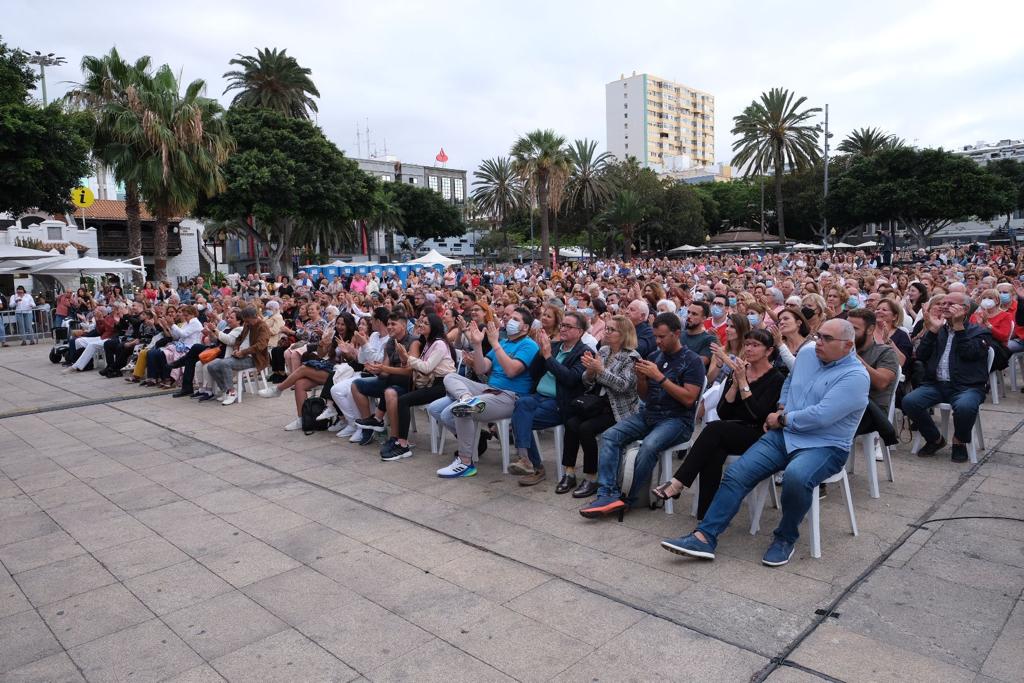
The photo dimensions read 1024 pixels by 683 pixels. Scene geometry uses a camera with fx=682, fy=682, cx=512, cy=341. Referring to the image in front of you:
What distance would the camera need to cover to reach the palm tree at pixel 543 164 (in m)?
35.0

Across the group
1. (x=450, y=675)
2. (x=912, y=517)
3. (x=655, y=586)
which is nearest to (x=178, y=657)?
→ (x=450, y=675)

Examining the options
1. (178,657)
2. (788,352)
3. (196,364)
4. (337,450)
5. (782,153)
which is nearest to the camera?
(178,657)

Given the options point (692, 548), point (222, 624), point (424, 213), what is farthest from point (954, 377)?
point (424, 213)

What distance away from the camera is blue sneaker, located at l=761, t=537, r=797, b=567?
Result: 13.0ft

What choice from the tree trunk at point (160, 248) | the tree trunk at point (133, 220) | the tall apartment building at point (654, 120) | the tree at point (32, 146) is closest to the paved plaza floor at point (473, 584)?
the tree at point (32, 146)

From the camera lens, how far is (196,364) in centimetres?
1051

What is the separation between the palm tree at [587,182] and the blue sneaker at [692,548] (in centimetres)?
4242

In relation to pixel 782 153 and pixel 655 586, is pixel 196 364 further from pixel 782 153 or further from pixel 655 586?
pixel 782 153

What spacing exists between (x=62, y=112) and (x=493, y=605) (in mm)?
25493

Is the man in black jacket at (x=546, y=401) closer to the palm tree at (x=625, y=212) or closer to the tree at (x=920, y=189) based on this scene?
the palm tree at (x=625, y=212)

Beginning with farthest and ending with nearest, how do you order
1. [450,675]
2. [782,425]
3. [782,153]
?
1. [782,153]
2. [782,425]
3. [450,675]

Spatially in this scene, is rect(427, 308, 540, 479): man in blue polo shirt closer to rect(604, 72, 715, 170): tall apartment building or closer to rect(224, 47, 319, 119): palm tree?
rect(224, 47, 319, 119): palm tree

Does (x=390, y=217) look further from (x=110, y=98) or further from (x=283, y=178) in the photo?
(x=110, y=98)

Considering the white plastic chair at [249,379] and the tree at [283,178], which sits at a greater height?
the tree at [283,178]
